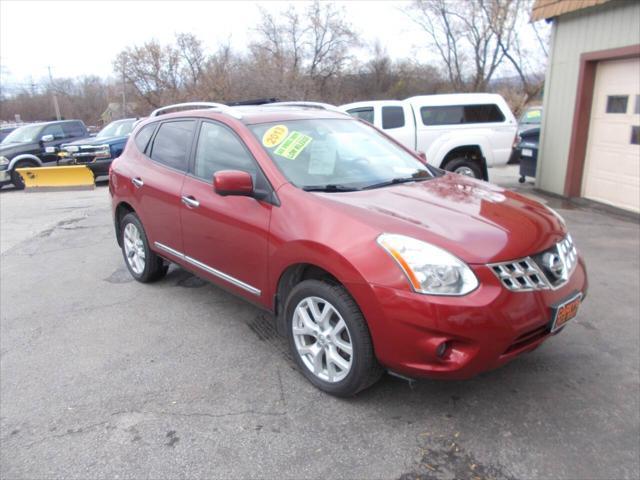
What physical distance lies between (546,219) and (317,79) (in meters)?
36.6

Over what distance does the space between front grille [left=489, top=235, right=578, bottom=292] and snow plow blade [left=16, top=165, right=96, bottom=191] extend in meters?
12.9

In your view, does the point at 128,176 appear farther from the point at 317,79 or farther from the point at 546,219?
the point at 317,79

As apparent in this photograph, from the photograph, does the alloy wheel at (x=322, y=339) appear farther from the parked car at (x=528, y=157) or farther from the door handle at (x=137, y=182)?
the parked car at (x=528, y=157)

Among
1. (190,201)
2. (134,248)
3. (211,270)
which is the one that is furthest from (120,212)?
(211,270)

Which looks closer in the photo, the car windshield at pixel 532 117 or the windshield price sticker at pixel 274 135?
the windshield price sticker at pixel 274 135

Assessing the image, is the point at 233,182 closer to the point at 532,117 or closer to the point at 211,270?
the point at 211,270

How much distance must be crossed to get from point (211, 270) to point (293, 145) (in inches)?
46.9

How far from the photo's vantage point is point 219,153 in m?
3.90

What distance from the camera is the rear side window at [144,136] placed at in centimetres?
494

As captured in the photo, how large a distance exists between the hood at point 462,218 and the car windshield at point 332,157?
8.1 inches

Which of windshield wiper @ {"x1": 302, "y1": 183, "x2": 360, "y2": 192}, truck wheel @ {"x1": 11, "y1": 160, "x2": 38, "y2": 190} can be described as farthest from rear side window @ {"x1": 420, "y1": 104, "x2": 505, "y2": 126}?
truck wheel @ {"x1": 11, "y1": 160, "x2": 38, "y2": 190}

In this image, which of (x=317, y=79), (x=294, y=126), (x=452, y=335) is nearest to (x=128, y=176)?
(x=294, y=126)

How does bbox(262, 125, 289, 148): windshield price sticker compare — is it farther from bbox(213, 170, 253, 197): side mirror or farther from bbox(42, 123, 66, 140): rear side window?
bbox(42, 123, 66, 140): rear side window

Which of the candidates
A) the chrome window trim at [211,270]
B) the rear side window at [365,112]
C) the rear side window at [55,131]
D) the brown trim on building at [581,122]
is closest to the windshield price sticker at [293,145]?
the chrome window trim at [211,270]
